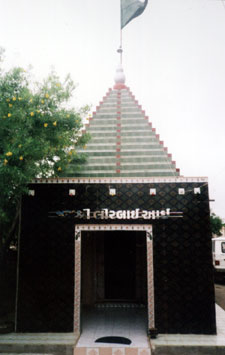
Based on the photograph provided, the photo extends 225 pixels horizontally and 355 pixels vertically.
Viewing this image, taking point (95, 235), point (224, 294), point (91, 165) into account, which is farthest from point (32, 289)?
point (224, 294)

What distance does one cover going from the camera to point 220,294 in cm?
1487

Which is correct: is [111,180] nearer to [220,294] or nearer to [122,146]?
[122,146]

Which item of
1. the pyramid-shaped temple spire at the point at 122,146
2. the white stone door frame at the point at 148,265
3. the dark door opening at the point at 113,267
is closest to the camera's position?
the white stone door frame at the point at 148,265

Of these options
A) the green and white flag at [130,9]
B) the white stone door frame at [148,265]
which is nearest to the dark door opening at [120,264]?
the white stone door frame at [148,265]

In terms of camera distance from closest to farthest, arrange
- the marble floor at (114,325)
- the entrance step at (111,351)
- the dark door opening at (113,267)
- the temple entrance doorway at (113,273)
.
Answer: the entrance step at (111,351)
the marble floor at (114,325)
the temple entrance doorway at (113,273)
the dark door opening at (113,267)

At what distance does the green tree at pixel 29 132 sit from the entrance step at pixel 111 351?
3.68 meters

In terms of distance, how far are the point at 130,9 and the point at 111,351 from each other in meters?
11.4

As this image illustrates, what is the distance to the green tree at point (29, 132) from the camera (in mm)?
7855

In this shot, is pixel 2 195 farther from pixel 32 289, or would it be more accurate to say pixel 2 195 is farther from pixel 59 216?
pixel 32 289

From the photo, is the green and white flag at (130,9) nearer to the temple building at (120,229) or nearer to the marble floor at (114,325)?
the temple building at (120,229)

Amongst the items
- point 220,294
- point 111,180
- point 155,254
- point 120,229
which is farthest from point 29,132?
point 220,294

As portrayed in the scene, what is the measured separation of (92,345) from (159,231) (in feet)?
11.4

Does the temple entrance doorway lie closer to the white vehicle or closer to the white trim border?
the white trim border

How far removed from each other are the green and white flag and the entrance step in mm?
10821
